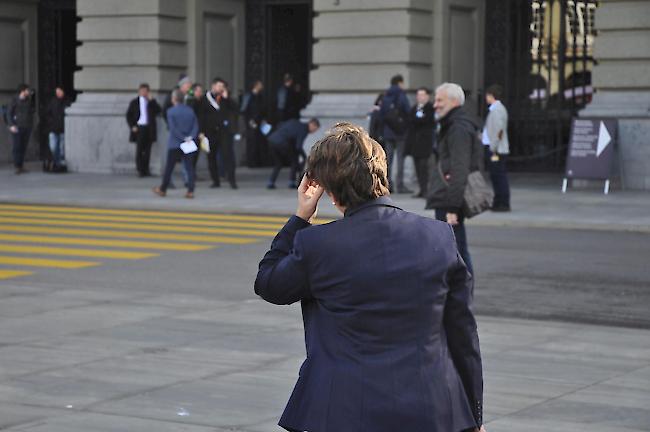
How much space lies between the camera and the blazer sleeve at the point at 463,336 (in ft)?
13.1

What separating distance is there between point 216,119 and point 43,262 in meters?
10.2

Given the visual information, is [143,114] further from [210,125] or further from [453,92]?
[453,92]

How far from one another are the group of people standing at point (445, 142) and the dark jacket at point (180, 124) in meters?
2.77

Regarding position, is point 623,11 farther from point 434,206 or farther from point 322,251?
point 322,251

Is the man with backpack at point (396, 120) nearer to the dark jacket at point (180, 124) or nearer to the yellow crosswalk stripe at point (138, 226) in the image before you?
the dark jacket at point (180, 124)

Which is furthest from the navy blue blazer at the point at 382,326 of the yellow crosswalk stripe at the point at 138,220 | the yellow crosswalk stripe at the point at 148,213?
the yellow crosswalk stripe at the point at 148,213

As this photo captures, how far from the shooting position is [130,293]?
38.7ft

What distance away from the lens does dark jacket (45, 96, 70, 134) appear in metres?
28.4

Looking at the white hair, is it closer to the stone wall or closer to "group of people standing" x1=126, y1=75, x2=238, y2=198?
"group of people standing" x1=126, y1=75, x2=238, y2=198

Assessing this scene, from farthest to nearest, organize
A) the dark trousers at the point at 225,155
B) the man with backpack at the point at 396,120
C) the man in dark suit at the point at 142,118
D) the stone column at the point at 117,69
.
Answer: the stone column at the point at 117,69 → the man in dark suit at the point at 142,118 → the dark trousers at the point at 225,155 → the man with backpack at the point at 396,120

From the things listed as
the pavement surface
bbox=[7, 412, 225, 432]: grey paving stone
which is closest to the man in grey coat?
the pavement surface

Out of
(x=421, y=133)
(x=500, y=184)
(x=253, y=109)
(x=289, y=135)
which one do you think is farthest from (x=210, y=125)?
(x=500, y=184)

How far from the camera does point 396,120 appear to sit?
73.8ft

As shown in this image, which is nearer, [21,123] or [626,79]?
[626,79]
